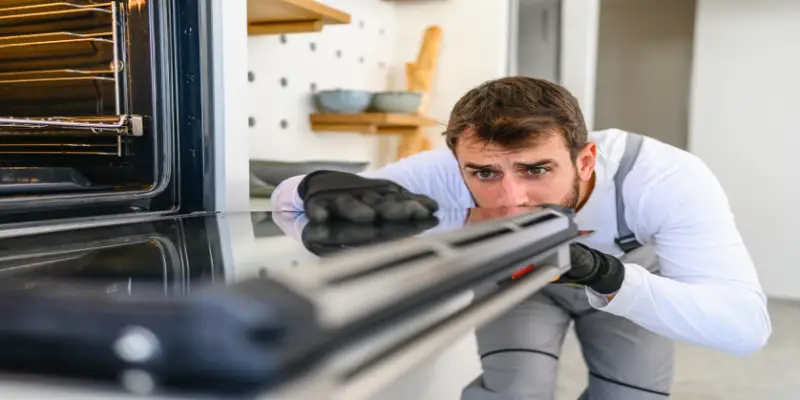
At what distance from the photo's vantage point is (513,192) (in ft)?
3.20

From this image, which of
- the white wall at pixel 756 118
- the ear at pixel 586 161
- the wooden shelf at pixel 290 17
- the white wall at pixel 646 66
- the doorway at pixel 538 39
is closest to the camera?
the ear at pixel 586 161

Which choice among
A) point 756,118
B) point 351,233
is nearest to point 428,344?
point 351,233

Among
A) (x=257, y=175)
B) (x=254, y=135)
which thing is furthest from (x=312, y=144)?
(x=257, y=175)

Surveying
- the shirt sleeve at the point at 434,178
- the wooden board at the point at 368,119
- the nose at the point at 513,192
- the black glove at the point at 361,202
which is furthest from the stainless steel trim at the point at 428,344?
the wooden board at the point at 368,119

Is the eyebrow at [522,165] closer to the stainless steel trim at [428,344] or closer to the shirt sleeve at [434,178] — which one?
the shirt sleeve at [434,178]

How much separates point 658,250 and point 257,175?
0.76 m

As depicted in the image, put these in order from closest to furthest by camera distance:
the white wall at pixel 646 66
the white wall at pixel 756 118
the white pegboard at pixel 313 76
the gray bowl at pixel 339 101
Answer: the white pegboard at pixel 313 76 → the gray bowl at pixel 339 101 → the white wall at pixel 756 118 → the white wall at pixel 646 66

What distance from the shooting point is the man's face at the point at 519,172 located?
0.99 metres

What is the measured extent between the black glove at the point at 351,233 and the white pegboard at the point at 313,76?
785mm

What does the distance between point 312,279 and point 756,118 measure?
3.17 meters

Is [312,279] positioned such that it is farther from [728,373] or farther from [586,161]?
[728,373]

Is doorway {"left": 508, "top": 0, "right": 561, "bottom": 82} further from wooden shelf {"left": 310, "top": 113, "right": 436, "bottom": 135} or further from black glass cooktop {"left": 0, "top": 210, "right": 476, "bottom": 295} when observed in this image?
black glass cooktop {"left": 0, "top": 210, "right": 476, "bottom": 295}

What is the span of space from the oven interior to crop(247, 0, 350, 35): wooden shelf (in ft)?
Answer: 1.07

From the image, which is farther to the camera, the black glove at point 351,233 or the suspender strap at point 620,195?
the suspender strap at point 620,195
